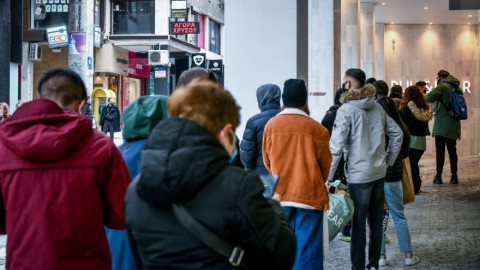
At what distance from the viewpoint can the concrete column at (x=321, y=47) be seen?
44.0 feet

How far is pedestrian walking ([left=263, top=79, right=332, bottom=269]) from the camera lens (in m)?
5.65

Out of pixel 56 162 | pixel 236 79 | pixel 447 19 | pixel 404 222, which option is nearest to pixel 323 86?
pixel 236 79

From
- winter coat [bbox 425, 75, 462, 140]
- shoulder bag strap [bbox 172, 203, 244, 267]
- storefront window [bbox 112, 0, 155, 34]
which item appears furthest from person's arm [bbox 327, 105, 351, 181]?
storefront window [bbox 112, 0, 155, 34]

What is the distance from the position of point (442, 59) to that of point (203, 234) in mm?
23472

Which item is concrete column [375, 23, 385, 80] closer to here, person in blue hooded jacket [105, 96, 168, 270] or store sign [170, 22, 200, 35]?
store sign [170, 22, 200, 35]

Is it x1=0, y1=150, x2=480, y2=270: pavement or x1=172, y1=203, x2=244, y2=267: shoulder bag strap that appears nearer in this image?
x1=172, y1=203, x2=244, y2=267: shoulder bag strap

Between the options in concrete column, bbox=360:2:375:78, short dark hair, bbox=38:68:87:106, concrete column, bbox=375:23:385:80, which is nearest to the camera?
short dark hair, bbox=38:68:87:106

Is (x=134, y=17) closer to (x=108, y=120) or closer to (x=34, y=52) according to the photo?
(x=34, y=52)

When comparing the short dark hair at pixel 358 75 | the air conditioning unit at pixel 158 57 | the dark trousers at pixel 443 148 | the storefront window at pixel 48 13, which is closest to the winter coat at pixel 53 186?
the short dark hair at pixel 358 75

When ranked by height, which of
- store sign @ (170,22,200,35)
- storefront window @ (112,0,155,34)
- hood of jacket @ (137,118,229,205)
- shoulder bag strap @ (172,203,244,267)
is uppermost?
storefront window @ (112,0,155,34)

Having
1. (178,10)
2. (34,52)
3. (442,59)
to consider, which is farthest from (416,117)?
(178,10)

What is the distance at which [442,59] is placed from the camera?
2472 centimetres

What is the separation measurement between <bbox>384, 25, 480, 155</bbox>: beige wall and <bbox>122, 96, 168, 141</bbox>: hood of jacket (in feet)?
71.1

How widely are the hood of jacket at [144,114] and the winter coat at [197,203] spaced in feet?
4.74
